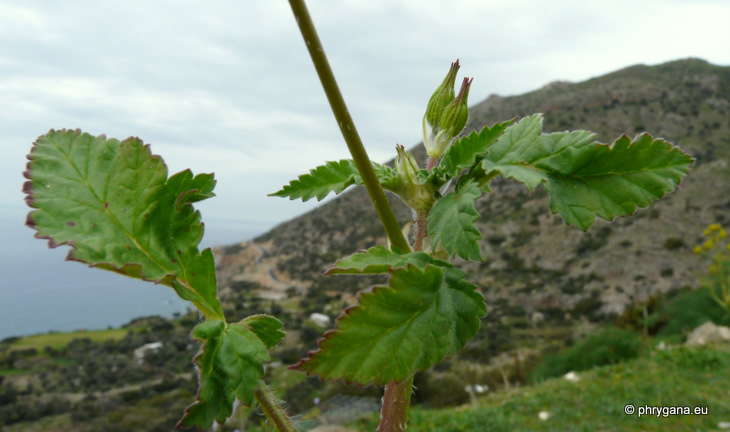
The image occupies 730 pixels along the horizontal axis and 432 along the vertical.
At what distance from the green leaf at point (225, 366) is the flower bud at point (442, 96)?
481 mm

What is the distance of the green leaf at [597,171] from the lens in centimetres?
74

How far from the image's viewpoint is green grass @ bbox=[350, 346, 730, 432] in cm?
643

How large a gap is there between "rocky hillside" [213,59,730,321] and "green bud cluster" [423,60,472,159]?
1928 centimetres

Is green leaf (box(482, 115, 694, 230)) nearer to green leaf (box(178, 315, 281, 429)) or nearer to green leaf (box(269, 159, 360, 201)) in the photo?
green leaf (box(269, 159, 360, 201))

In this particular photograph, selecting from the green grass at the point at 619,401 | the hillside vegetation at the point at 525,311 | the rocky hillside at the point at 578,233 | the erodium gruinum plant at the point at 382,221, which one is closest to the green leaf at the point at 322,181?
the erodium gruinum plant at the point at 382,221

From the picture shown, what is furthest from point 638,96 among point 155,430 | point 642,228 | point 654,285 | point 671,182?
point 671,182

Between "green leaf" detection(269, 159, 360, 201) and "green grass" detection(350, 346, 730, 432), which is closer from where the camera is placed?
"green leaf" detection(269, 159, 360, 201)

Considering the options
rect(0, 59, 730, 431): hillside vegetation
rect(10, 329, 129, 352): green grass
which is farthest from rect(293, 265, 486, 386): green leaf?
rect(10, 329, 129, 352): green grass

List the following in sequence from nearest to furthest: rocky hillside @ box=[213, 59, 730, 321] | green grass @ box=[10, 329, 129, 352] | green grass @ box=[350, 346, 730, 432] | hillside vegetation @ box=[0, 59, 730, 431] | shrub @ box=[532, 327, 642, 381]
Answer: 1. green grass @ box=[350, 346, 730, 432]
2. hillside vegetation @ box=[0, 59, 730, 431]
3. shrub @ box=[532, 327, 642, 381]
4. green grass @ box=[10, 329, 129, 352]
5. rocky hillside @ box=[213, 59, 730, 321]

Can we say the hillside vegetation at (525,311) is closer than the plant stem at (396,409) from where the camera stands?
No

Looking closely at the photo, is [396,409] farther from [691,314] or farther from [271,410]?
[691,314]

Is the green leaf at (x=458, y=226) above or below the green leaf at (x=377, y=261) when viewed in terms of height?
above

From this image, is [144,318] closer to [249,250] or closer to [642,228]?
[249,250]

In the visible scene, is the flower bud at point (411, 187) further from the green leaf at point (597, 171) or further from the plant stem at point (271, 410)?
the plant stem at point (271, 410)
